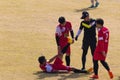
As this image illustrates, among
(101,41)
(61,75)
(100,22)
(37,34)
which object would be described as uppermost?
(100,22)

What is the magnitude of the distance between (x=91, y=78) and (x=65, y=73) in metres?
1.20

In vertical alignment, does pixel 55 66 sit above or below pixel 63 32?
below

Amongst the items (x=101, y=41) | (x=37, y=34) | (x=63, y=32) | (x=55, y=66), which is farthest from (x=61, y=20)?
(x=37, y=34)

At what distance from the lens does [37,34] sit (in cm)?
2306

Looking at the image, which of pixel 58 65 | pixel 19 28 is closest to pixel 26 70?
pixel 58 65

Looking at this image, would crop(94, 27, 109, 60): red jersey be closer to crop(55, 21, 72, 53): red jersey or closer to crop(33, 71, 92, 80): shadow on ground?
crop(33, 71, 92, 80): shadow on ground

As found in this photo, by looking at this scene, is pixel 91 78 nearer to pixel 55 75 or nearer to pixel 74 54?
pixel 55 75

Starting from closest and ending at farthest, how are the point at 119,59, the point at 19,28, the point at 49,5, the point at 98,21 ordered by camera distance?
the point at 98,21 < the point at 119,59 < the point at 19,28 < the point at 49,5

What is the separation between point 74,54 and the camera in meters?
19.2

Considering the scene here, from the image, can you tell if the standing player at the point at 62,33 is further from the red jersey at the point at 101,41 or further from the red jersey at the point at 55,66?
the red jersey at the point at 101,41

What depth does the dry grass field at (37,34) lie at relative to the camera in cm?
1590

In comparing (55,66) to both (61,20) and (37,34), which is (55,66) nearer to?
(61,20)

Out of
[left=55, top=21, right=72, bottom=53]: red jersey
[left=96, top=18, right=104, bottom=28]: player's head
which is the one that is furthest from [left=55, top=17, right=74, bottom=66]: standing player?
[left=96, top=18, right=104, bottom=28]: player's head

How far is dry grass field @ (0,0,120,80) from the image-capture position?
15.9 meters
